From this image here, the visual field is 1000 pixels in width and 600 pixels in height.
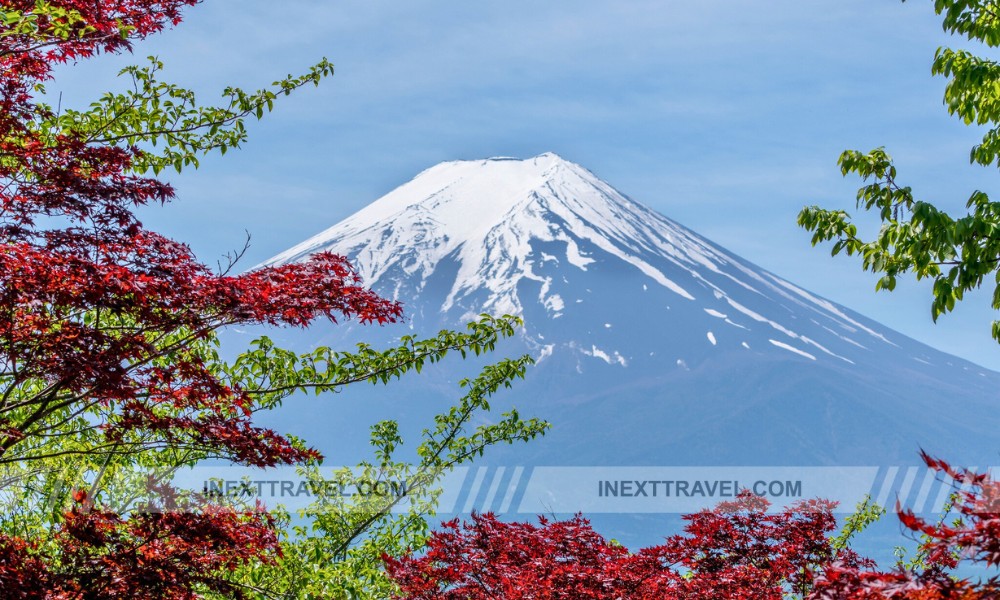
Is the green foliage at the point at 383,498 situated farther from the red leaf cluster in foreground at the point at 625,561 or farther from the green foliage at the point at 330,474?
the red leaf cluster in foreground at the point at 625,561

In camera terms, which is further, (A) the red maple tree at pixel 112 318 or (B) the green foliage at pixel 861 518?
(B) the green foliage at pixel 861 518

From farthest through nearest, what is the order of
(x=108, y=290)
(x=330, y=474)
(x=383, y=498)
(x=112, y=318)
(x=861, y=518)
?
(x=861, y=518) → (x=330, y=474) → (x=383, y=498) → (x=112, y=318) → (x=108, y=290)

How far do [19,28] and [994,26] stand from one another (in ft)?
23.3

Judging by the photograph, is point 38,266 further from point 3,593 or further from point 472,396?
point 472,396

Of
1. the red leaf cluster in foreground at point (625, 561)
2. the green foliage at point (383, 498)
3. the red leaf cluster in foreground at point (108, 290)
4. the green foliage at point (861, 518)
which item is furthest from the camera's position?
the green foliage at point (861, 518)

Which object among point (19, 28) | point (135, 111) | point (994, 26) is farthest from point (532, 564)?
point (994, 26)

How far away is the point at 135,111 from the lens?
7.20 metres

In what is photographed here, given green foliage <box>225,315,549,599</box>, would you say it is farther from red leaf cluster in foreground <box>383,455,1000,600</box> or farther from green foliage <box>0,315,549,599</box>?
red leaf cluster in foreground <box>383,455,1000,600</box>

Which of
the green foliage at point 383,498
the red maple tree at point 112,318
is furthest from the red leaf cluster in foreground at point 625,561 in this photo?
the red maple tree at point 112,318

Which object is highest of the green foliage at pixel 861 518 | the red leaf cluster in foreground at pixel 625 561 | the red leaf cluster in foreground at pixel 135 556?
the green foliage at pixel 861 518

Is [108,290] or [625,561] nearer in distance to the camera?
[108,290]

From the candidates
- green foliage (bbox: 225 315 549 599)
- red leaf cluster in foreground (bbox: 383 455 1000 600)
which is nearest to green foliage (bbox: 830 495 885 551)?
red leaf cluster in foreground (bbox: 383 455 1000 600)

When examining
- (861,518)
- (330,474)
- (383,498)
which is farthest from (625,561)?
(861,518)

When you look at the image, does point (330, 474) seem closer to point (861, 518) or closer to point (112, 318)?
point (112, 318)
